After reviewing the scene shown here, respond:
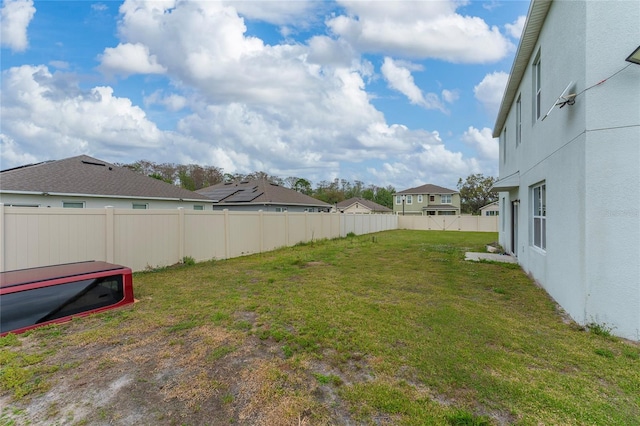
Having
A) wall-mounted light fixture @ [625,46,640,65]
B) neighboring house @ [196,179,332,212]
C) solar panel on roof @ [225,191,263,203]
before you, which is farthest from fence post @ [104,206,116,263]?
solar panel on roof @ [225,191,263,203]

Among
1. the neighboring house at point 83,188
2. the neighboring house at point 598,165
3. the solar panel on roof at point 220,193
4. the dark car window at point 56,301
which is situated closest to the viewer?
the neighboring house at point 598,165

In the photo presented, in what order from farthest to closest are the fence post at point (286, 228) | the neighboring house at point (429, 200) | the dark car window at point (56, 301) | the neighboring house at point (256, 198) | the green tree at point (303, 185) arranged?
1. the green tree at point (303, 185)
2. the neighboring house at point (429, 200)
3. the neighboring house at point (256, 198)
4. the fence post at point (286, 228)
5. the dark car window at point (56, 301)

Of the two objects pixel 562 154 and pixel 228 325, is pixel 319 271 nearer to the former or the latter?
pixel 228 325

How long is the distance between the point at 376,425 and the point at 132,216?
8.13 metres

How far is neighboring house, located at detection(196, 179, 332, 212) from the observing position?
24062mm

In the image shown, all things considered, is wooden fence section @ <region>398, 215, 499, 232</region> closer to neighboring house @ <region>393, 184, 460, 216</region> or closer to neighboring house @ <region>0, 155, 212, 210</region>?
neighboring house @ <region>393, 184, 460, 216</region>

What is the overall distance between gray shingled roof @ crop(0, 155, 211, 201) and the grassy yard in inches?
447

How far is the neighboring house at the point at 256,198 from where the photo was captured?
24062mm

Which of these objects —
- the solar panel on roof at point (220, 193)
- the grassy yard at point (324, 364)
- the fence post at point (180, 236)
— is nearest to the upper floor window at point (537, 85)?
the grassy yard at point (324, 364)

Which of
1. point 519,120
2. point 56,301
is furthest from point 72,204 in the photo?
point 519,120

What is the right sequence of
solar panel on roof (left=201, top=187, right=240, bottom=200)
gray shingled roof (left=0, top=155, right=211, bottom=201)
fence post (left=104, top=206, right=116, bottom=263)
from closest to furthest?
fence post (left=104, top=206, right=116, bottom=263)
gray shingled roof (left=0, top=155, right=211, bottom=201)
solar panel on roof (left=201, top=187, right=240, bottom=200)

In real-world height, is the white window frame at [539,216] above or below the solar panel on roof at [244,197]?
below

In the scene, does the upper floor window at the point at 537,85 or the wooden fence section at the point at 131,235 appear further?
the upper floor window at the point at 537,85

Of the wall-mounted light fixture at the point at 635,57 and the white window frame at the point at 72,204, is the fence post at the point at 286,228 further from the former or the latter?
the wall-mounted light fixture at the point at 635,57
